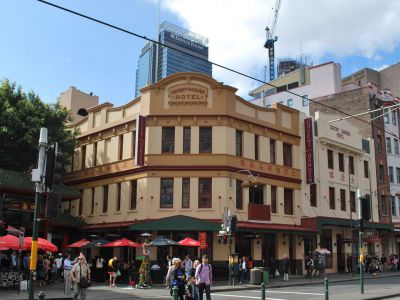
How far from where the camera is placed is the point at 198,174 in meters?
31.3

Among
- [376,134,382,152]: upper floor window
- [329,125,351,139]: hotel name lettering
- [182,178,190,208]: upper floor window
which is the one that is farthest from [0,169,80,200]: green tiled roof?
[376,134,382,152]: upper floor window

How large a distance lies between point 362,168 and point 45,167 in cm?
3758

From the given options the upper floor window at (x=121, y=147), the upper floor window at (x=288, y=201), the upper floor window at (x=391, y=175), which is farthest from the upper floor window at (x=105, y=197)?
the upper floor window at (x=391, y=175)

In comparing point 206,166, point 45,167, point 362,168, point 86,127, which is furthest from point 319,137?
point 45,167

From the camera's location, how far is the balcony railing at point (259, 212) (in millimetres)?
32375

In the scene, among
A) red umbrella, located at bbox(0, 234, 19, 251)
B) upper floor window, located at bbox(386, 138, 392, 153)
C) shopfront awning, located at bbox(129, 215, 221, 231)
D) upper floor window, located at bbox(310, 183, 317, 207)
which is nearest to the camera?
red umbrella, located at bbox(0, 234, 19, 251)

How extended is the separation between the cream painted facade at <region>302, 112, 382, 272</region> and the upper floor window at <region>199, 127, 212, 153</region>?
912cm

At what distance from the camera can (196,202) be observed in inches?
1217

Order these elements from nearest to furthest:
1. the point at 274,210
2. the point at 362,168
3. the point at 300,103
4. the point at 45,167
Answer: the point at 45,167, the point at 274,210, the point at 362,168, the point at 300,103

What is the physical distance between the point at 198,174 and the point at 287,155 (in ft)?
27.9

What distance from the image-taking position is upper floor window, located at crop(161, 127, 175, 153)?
105ft

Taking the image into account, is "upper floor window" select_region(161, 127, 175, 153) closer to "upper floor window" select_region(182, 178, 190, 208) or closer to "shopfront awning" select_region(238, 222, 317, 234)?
"upper floor window" select_region(182, 178, 190, 208)

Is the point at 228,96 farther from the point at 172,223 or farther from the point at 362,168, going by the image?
the point at 362,168

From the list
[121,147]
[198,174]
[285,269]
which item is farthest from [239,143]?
[285,269]
